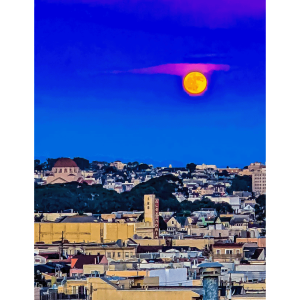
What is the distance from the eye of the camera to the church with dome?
1454 cm

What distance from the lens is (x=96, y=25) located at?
14.6m

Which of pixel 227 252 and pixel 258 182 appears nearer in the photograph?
pixel 227 252

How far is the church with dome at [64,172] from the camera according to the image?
14539mm

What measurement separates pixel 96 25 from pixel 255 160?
5.66 meters

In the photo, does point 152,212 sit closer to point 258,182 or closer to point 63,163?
point 258,182

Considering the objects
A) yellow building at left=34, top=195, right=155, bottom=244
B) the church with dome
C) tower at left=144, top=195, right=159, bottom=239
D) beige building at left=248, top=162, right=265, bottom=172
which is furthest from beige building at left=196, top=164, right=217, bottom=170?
yellow building at left=34, top=195, right=155, bottom=244

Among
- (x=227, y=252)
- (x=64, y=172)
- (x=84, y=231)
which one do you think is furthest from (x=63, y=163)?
(x=227, y=252)

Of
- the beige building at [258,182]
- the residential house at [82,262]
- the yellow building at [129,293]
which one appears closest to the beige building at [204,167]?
the beige building at [258,182]

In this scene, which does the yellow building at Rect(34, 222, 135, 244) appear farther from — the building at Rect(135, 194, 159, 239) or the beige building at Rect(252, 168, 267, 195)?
the beige building at Rect(252, 168, 267, 195)

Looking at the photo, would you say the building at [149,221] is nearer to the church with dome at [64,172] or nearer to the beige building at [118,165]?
the beige building at [118,165]

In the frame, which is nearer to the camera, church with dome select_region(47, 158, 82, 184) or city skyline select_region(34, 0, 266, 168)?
city skyline select_region(34, 0, 266, 168)

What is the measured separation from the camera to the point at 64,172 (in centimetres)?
1448

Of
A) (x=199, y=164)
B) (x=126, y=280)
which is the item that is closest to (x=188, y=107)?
(x=199, y=164)
